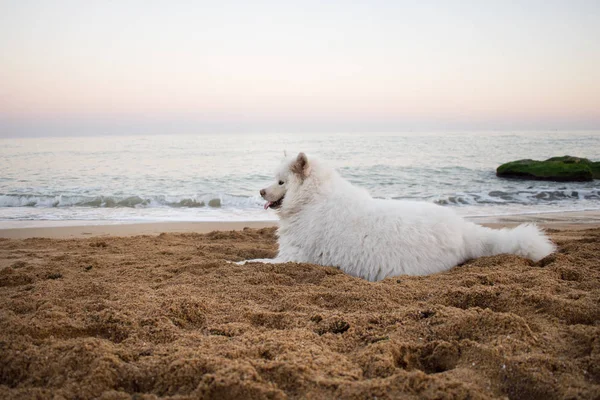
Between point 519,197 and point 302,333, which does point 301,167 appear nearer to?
point 302,333

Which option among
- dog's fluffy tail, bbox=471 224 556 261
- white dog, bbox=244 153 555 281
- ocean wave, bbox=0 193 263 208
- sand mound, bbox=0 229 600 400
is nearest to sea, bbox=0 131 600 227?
ocean wave, bbox=0 193 263 208

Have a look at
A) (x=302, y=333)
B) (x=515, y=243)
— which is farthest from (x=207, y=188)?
(x=302, y=333)

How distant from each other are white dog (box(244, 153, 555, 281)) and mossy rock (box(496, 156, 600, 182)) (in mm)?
14382

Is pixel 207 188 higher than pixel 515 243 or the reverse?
the reverse

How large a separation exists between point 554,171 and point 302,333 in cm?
1860

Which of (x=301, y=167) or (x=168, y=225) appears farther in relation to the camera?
(x=168, y=225)

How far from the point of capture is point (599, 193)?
48.3ft

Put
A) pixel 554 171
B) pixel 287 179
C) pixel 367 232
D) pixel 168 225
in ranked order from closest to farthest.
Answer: pixel 367 232 → pixel 287 179 → pixel 168 225 → pixel 554 171

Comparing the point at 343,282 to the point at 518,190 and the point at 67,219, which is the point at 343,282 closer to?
the point at 67,219

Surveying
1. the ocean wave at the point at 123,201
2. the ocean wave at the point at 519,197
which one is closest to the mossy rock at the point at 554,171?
the ocean wave at the point at 519,197

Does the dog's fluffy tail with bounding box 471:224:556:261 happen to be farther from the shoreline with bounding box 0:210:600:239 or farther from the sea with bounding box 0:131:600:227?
the shoreline with bounding box 0:210:600:239

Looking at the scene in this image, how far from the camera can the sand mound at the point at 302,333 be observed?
2.16 m

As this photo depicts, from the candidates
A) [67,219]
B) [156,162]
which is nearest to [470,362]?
[67,219]

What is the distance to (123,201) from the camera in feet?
44.8
